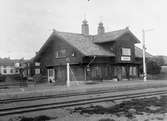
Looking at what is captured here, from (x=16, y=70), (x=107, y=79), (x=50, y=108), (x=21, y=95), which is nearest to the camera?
(x=50, y=108)

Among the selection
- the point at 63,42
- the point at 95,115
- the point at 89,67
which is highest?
the point at 63,42

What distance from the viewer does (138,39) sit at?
38500 mm

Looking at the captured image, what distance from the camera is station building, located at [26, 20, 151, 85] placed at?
32.7 metres

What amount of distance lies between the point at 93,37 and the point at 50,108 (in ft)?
95.5

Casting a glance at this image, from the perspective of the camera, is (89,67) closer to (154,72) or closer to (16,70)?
(154,72)

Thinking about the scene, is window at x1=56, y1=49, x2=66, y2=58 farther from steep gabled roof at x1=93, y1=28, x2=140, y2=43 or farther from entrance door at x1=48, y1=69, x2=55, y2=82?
steep gabled roof at x1=93, y1=28, x2=140, y2=43

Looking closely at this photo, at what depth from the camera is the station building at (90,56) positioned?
3266 centimetres

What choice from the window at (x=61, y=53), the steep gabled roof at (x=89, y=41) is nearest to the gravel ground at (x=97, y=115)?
the steep gabled roof at (x=89, y=41)

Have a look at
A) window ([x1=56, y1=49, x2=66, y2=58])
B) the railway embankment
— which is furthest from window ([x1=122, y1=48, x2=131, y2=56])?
the railway embankment

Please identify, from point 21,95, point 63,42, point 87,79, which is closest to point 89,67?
point 87,79

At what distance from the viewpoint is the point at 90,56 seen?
31641mm

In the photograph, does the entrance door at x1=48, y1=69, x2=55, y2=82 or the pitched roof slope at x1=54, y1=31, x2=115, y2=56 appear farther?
the entrance door at x1=48, y1=69, x2=55, y2=82

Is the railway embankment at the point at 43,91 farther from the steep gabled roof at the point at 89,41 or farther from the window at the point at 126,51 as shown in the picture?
the window at the point at 126,51

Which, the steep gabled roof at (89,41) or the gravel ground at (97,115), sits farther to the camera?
the steep gabled roof at (89,41)
